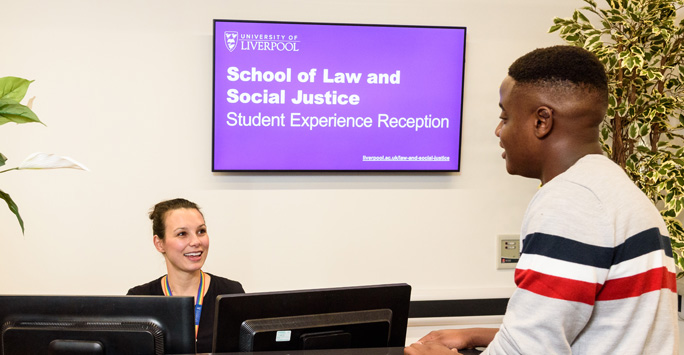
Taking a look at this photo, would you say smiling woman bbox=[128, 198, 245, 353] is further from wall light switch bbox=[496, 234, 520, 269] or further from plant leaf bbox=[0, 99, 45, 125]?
wall light switch bbox=[496, 234, 520, 269]

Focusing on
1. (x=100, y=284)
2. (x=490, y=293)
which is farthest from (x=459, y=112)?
(x=100, y=284)

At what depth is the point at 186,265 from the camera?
249 centimetres

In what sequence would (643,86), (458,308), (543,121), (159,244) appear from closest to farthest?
(543,121), (159,244), (643,86), (458,308)

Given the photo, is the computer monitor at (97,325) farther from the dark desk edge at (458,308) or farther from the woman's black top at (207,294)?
the dark desk edge at (458,308)

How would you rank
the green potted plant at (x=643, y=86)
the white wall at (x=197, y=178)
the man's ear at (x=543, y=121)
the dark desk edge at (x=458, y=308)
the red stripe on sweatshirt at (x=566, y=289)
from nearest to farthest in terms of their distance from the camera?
the red stripe on sweatshirt at (x=566, y=289)
the man's ear at (x=543, y=121)
the green potted plant at (x=643, y=86)
the white wall at (x=197, y=178)
the dark desk edge at (x=458, y=308)

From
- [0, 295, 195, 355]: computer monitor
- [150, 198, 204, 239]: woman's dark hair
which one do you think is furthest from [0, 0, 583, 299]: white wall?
[0, 295, 195, 355]: computer monitor

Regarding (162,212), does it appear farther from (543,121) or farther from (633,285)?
(633,285)

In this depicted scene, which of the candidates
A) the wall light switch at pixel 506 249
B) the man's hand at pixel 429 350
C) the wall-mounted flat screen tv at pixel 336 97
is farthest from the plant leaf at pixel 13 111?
the wall light switch at pixel 506 249

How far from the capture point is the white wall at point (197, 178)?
3.36 meters

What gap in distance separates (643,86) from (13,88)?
2.88 metres

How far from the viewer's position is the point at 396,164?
358 cm

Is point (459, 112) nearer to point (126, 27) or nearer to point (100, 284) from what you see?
point (126, 27)

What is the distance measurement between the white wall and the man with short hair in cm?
240

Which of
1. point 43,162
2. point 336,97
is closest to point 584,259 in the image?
point 43,162
